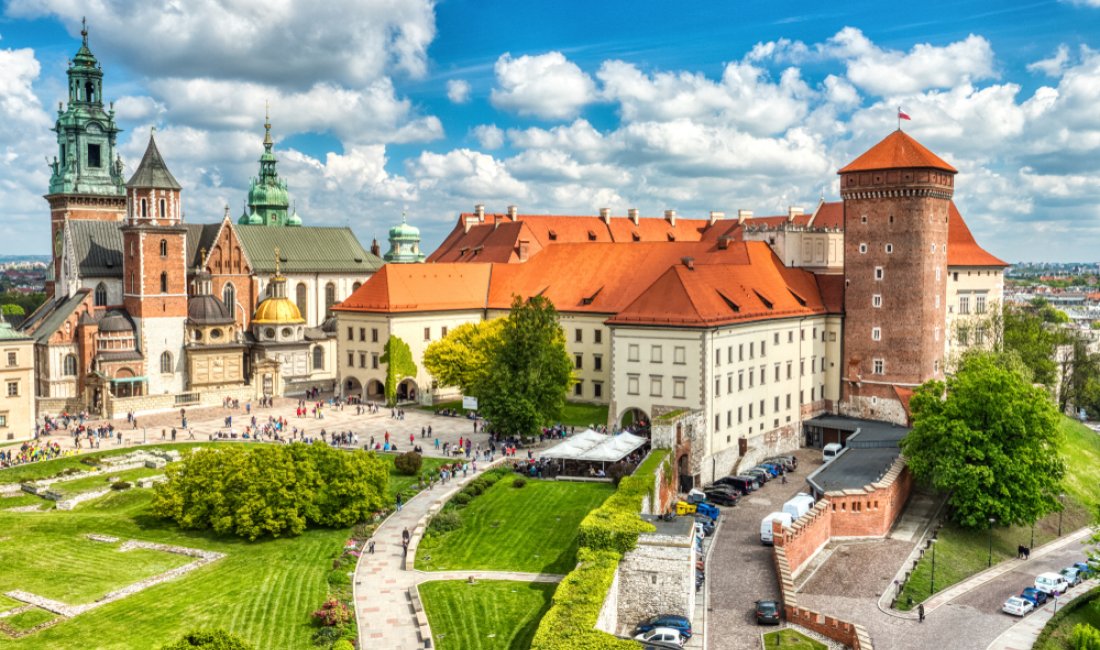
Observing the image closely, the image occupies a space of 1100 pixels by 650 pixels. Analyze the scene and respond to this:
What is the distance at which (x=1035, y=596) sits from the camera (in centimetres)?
4622

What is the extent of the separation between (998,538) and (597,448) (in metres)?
23.5

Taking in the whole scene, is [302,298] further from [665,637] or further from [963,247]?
[665,637]

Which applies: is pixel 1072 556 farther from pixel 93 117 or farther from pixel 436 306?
pixel 93 117

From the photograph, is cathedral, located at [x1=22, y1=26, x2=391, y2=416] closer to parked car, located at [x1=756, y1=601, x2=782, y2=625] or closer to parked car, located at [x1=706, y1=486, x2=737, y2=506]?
parked car, located at [x1=706, y1=486, x2=737, y2=506]

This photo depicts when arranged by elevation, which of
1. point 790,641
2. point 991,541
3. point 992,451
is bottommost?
point 991,541

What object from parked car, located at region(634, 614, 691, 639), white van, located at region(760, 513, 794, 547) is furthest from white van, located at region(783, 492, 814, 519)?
parked car, located at region(634, 614, 691, 639)

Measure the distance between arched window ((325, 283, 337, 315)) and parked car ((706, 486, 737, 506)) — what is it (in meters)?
61.9

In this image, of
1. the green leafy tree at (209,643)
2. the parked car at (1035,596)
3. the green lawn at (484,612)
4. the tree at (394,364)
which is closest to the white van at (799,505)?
the parked car at (1035,596)

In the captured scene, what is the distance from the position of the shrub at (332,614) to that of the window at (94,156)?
8368cm

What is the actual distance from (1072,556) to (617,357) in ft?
93.2

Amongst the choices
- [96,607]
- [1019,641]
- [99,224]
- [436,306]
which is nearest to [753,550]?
[1019,641]

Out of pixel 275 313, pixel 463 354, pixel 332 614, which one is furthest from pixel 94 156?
pixel 332 614

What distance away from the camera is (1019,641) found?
42.0m

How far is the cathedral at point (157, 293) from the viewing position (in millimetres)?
83062
